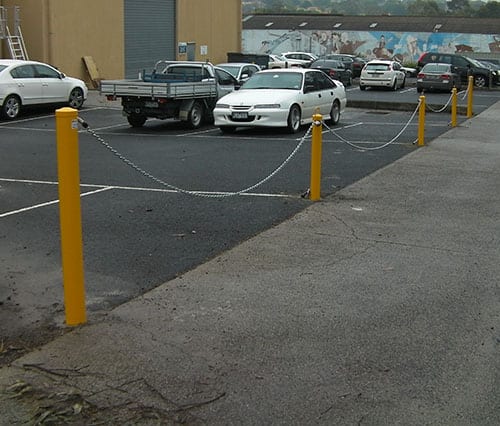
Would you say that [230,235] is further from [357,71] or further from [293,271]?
[357,71]

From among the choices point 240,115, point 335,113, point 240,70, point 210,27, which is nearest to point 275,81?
point 240,115

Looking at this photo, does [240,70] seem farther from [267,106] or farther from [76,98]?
[267,106]

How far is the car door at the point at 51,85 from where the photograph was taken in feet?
79.3

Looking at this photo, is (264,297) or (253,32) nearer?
(264,297)

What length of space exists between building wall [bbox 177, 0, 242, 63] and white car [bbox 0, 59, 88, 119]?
14.9 metres

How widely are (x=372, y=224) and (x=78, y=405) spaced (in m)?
5.65

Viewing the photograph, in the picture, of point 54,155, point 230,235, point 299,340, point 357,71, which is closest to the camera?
point 299,340

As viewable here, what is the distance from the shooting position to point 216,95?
2195 cm

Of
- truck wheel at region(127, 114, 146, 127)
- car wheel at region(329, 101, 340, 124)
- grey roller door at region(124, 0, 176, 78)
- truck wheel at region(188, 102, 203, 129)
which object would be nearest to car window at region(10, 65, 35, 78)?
truck wheel at region(127, 114, 146, 127)

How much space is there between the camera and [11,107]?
22906mm

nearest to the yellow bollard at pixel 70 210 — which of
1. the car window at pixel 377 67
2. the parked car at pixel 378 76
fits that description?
the parked car at pixel 378 76

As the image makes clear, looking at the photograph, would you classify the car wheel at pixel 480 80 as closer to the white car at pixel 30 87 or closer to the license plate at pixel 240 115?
the white car at pixel 30 87

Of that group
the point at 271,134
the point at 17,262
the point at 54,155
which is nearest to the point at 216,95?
the point at 271,134

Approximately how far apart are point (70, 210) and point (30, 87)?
62.1 feet
